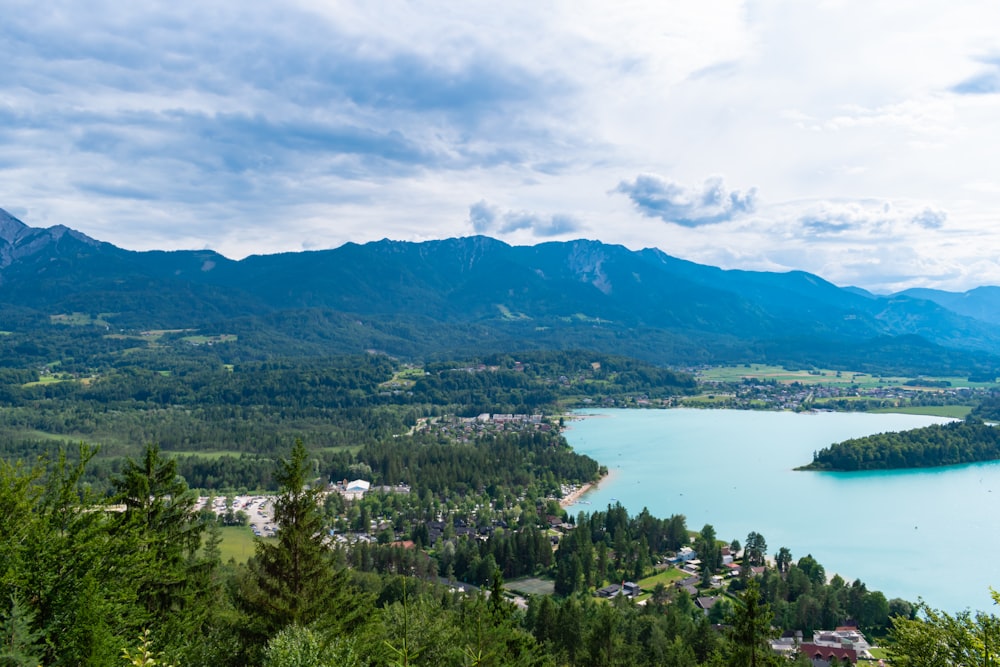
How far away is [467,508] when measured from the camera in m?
47.8

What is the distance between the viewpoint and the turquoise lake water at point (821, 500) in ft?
120

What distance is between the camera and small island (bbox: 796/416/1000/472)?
63844 mm

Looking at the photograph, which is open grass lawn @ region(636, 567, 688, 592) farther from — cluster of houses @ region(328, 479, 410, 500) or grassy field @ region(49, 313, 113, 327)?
grassy field @ region(49, 313, 113, 327)

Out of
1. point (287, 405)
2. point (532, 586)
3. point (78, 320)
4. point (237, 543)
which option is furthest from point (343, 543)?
point (78, 320)

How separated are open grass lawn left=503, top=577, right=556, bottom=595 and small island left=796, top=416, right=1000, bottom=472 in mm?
38233

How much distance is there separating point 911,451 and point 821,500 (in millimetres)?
21160

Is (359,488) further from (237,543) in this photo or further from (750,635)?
(750,635)

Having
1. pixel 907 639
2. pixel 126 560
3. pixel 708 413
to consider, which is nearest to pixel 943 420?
pixel 708 413

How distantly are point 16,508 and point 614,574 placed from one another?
30.9 m

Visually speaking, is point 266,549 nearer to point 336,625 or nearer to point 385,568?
point 336,625

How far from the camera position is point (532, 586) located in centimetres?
3322

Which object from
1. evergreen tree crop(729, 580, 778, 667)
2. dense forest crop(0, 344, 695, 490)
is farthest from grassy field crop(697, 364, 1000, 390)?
evergreen tree crop(729, 580, 778, 667)

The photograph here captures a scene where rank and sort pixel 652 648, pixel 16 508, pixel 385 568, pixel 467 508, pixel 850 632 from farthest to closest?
pixel 467 508, pixel 385 568, pixel 850 632, pixel 652 648, pixel 16 508

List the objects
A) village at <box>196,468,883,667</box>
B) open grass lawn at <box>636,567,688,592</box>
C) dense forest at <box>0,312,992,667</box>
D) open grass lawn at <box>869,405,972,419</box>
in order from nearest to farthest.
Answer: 1. dense forest at <box>0,312,992,667</box>
2. village at <box>196,468,883,667</box>
3. open grass lawn at <box>636,567,688,592</box>
4. open grass lawn at <box>869,405,972,419</box>
